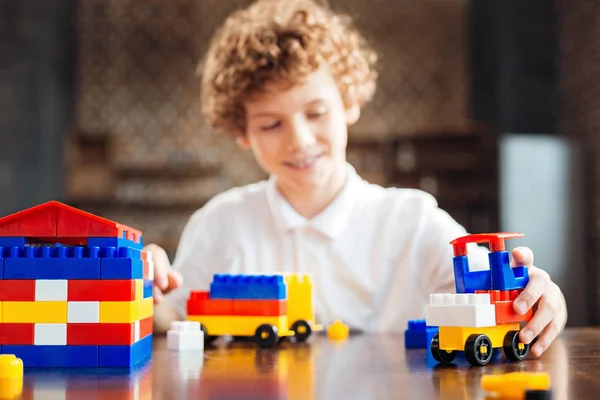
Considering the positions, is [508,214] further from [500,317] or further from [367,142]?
[500,317]

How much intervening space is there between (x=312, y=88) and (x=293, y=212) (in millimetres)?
280

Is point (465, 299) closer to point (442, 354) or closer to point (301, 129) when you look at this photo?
point (442, 354)

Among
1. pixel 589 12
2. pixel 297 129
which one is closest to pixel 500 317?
pixel 297 129

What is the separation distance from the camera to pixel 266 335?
40.2 inches

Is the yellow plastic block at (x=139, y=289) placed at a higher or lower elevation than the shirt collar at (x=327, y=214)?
lower

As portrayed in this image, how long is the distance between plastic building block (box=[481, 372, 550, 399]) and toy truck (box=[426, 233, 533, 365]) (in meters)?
0.17

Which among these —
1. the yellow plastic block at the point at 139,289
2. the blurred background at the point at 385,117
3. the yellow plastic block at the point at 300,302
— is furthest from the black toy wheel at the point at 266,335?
the blurred background at the point at 385,117

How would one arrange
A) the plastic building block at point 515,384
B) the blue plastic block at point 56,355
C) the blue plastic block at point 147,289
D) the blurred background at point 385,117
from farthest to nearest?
the blurred background at point 385,117 < the blue plastic block at point 147,289 < the blue plastic block at point 56,355 < the plastic building block at point 515,384

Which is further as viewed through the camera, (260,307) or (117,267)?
(260,307)

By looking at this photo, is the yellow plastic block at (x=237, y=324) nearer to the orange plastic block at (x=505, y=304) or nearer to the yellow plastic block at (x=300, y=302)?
the yellow plastic block at (x=300, y=302)

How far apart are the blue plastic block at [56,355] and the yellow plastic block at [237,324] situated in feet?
1.13

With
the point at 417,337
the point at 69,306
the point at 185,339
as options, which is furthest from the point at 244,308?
the point at 69,306

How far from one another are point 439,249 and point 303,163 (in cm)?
32

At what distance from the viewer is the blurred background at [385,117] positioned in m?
3.60
